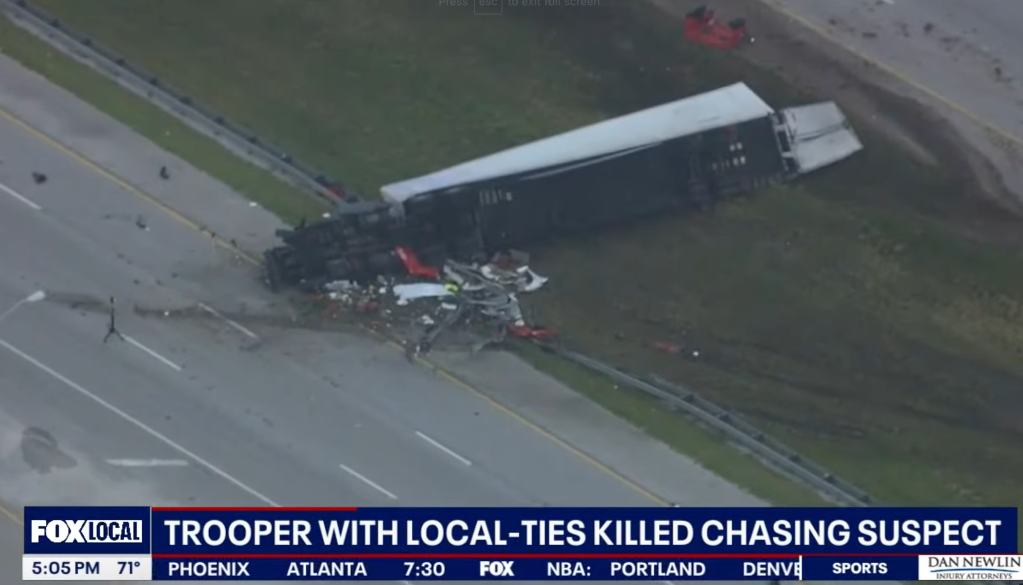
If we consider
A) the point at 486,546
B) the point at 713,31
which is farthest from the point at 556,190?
the point at 486,546

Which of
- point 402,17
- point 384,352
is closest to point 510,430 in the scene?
point 384,352

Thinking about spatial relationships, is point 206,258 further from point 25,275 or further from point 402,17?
point 402,17

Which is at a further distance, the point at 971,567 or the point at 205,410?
the point at 205,410

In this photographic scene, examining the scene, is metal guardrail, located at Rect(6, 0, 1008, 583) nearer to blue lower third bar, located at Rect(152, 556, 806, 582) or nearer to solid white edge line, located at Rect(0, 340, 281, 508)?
blue lower third bar, located at Rect(152, 556, 806, 582)

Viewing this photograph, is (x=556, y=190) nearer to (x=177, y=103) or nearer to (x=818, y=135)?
(x=818, y=135)

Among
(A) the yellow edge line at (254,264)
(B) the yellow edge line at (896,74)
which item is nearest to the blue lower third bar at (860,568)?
(A) the yellow edge line at (254,264)

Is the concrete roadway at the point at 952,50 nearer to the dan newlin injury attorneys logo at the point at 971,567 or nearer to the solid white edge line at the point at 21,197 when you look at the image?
the dan newlin injury attorneys logo at the point at 971,567

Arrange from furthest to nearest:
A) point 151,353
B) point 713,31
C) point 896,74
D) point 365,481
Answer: point 713,31 → point 896,74 → point 151,353 → point 365,481
